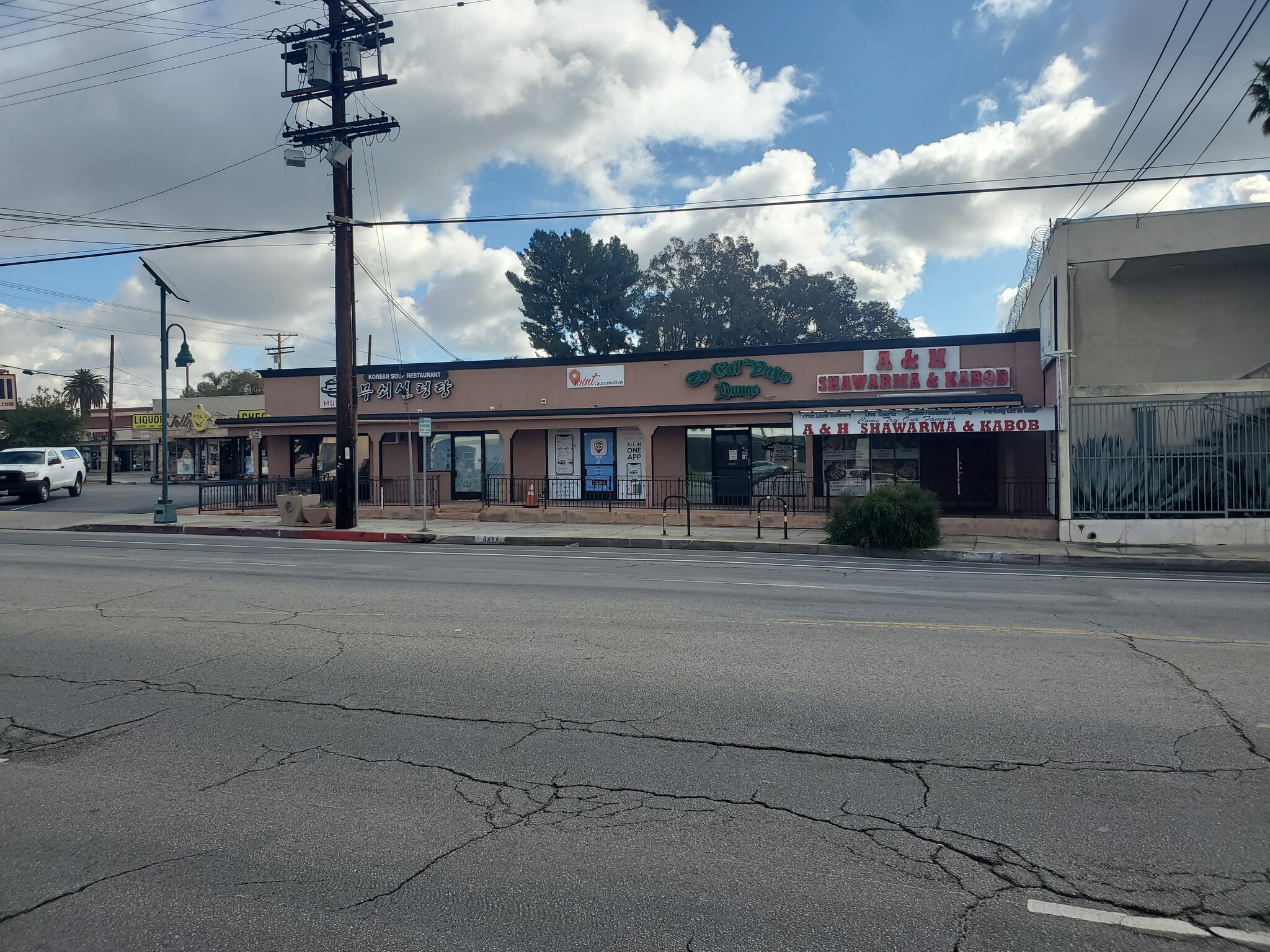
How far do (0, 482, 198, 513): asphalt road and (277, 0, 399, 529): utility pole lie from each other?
10718mm

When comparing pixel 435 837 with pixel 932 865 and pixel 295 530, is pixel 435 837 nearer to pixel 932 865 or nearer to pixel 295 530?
pixel 932 865

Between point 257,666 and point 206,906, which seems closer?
point 206,906

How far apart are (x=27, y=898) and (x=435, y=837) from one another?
1.75 metres

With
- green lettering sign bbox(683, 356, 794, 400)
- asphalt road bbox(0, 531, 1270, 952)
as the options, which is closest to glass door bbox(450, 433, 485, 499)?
green lettering sign bbox(683, 356, 794, 400)

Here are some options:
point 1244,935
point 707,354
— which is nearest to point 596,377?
point 707,354

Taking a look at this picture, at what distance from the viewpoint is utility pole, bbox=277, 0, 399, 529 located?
21.4 metres

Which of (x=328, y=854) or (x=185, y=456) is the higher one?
(x=185, y=456)

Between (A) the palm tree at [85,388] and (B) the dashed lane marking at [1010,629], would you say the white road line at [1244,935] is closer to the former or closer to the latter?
(B) the dashed lane marking at [1010,629]

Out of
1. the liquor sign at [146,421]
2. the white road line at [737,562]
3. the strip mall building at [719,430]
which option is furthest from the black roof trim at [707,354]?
the liquor sign at [146,421]

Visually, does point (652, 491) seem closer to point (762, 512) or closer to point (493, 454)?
point (762, 512)

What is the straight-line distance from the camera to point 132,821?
455 centimetres

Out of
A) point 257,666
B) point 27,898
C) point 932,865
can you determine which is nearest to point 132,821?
point 27,898

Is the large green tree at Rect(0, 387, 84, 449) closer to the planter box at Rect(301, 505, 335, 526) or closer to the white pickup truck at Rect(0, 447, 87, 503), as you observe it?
the white pickup truck at Rect(0, 447, 87, 503)

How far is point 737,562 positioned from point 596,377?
12.3 m
